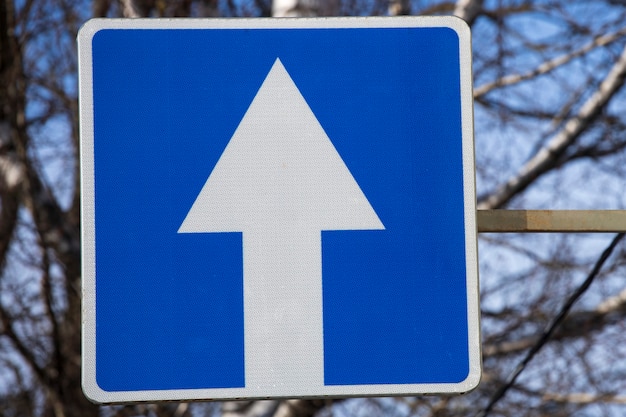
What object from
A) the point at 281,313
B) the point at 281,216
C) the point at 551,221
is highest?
the point at 281,216

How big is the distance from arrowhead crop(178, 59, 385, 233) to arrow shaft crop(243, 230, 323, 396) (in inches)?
1.8

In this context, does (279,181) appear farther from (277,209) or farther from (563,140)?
(563,140)

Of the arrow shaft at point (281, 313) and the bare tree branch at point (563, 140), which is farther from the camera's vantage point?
the bare tree branch at point (563, 140)

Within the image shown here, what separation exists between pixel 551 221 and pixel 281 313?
60cm

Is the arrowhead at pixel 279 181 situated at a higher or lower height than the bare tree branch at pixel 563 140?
higher

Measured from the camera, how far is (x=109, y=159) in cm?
175

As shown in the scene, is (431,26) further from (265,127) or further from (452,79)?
(265,127)

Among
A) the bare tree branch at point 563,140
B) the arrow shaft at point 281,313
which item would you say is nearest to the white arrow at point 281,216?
the arrow shaft at point 281,313

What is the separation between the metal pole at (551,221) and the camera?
188 cm

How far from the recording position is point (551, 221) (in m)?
1.91

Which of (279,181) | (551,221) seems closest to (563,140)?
(551,221)

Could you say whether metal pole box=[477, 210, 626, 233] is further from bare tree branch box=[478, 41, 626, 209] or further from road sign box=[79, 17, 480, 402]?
bare tree branch box=[478, 41, 626, 209]

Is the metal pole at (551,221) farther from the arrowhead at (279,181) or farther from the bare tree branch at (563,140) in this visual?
the bare tree branch at (563,140)

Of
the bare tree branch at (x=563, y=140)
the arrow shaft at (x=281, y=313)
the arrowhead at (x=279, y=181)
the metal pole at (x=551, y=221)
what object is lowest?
the bare tree branch at (x=563, y=140)
